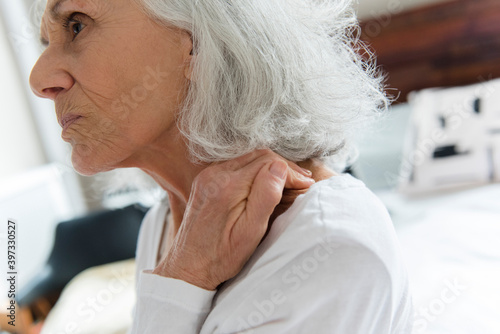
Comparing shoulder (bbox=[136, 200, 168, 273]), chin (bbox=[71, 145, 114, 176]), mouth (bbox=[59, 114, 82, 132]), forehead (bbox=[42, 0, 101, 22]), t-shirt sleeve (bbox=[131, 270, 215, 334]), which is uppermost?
forehead (bbox=[42, 0, 101, 22])

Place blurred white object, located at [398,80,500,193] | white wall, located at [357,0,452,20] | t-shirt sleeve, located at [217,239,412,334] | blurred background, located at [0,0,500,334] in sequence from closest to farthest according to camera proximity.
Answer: t-shirt sleeve, located at [217,239,412,334] < blurred background, located at [0,0,500,334] < blurred white object, located at [398,80,500,193] < white wall, located at [357,0,452,20]

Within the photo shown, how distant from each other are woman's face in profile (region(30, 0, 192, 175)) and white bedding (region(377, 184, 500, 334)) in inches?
35.3

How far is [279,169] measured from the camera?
73 centimetres

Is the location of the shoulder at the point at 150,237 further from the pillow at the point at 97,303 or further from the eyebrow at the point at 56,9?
the eyebrow at the point at 56,9

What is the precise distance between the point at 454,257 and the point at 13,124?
283cm

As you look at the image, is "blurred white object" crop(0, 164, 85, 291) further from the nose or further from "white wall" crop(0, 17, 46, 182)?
the nose

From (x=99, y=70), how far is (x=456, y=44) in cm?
224

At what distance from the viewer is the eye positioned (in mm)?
857

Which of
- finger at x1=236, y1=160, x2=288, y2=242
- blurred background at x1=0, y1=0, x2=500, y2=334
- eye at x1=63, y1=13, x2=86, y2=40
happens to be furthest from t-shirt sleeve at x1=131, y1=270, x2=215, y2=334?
blurred background at x1=0, y1=0, x2=500, y2=334

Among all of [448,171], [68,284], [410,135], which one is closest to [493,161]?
[448,171]

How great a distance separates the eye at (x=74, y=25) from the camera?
2.81ft

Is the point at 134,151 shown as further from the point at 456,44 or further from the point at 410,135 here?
the point at 456,44

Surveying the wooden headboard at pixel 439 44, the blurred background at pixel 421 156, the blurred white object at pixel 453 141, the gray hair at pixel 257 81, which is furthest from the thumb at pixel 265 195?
the wooden headboard at pixel 439 44

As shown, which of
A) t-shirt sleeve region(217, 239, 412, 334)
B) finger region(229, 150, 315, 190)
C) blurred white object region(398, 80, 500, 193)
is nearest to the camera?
t-shirt sleeve region(217, 239, 412, 334)
